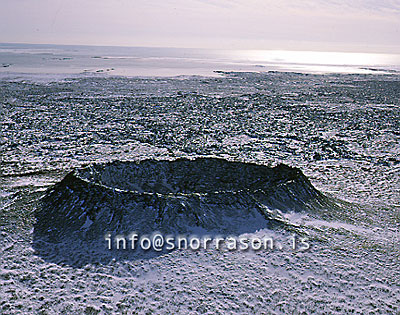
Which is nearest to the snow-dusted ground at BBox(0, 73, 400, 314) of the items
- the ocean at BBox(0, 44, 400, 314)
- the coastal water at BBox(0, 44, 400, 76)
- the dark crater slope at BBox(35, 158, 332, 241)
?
the ocean at BBox(0, 44, 400, 314)

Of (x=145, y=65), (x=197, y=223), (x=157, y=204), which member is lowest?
(x=197, y=223)

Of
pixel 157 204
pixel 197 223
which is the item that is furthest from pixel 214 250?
pixel 157 204

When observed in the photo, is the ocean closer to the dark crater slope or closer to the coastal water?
the dark crater slope

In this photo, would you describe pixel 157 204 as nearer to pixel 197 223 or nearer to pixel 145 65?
pixel 197 223

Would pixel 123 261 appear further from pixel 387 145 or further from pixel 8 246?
pixel 387 145

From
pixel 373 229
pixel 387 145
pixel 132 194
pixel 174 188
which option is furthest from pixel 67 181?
pixel 387 145

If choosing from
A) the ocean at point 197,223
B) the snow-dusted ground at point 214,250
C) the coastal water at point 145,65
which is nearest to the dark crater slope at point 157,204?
the ocean at point 197,223

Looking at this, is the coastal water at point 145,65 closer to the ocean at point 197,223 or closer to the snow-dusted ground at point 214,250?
the snow-dusted ground at point 214,250
